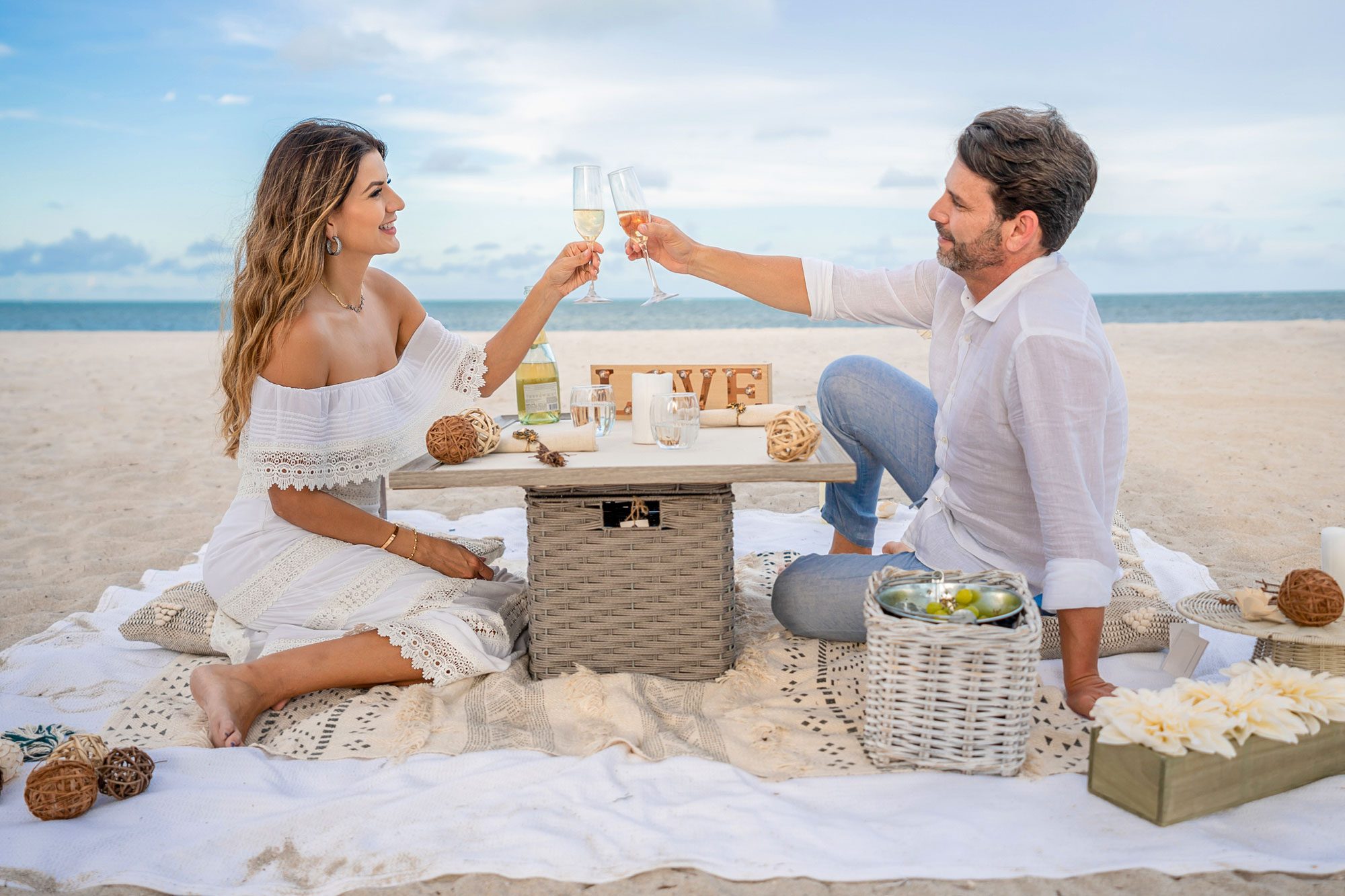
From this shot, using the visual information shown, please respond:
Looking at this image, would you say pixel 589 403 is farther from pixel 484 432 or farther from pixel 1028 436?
pixel 1028 436

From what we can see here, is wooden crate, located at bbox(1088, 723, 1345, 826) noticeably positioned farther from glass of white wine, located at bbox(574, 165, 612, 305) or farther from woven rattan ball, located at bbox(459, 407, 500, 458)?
glass of white wine, located at bbox(574, 165, 612, 305)

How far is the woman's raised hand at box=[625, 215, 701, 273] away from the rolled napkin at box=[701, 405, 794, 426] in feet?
1.87

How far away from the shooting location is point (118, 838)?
6.35 feet

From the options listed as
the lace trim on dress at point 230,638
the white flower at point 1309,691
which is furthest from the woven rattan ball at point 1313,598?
the lace trim on dress at point 230,638

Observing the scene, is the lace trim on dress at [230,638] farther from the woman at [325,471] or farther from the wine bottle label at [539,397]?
the wine bottle label at [539,397]

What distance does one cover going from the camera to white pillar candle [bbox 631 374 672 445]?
8.45 feet

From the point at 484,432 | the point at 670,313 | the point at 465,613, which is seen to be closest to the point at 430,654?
the point at 465,613

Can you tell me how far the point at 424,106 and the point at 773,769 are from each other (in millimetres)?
26546

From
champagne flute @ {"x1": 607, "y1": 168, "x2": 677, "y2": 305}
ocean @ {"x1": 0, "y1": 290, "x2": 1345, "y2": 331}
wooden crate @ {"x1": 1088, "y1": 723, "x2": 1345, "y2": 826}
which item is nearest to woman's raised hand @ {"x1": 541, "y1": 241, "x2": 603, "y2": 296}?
champagne flute @ {"x1": 607, "y1": 168, "x2": 677, "y2": 305}

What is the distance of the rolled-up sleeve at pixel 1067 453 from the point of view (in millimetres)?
2168

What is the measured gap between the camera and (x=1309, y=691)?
6.65ft

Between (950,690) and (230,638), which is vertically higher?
(950,690)

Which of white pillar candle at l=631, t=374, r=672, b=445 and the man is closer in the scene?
the man

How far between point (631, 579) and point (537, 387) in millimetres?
775
